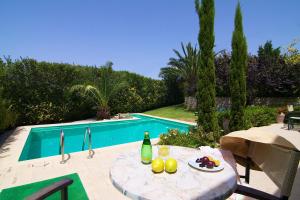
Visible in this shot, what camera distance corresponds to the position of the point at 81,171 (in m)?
4.69

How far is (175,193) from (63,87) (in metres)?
12.8

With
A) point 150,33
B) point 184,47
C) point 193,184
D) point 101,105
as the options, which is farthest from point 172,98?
point 193,184

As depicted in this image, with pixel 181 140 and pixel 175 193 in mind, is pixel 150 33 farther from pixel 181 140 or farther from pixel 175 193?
pixel 175 193

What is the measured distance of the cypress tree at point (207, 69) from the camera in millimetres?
7062

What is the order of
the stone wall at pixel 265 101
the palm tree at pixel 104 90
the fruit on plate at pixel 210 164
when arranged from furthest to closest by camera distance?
the stone wall at pixel 265 101
the palm tree at pixel 104 90
the fruit on plate at pixel 210 164

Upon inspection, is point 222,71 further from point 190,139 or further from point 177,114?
point 190,139

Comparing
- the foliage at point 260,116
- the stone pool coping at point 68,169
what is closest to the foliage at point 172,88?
the foliage at point 260,116

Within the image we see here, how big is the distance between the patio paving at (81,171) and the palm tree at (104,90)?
24.3ft

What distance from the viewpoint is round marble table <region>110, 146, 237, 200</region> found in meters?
1.73

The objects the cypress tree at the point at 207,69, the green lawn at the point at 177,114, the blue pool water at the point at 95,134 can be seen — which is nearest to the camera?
the cypress tree at the point at 207,69

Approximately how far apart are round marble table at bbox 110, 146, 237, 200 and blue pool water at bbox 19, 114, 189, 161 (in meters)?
6.38

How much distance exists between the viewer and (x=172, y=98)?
2181 centimetres

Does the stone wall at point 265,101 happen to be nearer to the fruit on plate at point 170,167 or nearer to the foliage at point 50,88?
the foliage at point 50,88

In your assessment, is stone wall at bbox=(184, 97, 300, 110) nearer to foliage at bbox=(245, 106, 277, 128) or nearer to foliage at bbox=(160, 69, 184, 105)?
foliage at bbox=(160, 69, 184, 105)
